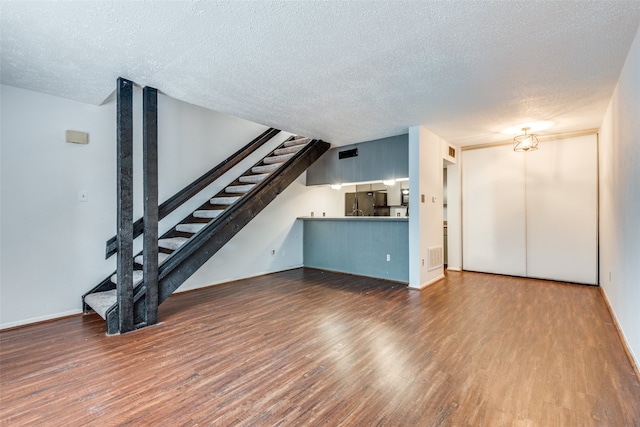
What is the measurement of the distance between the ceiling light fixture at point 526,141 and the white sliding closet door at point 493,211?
0.44m

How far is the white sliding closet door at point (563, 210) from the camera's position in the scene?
473cm

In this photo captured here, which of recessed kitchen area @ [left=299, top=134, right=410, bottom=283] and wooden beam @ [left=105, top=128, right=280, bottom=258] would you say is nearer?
wooden beam @ [left=105, top=128, right=280, bottom=258]

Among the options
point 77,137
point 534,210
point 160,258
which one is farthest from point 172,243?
point 534,210

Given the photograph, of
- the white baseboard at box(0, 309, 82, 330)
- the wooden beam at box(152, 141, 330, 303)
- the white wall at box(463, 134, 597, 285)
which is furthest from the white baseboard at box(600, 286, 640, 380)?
the white baseboard at box(0, 309, 82, 330)

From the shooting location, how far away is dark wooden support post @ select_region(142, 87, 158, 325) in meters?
3.03

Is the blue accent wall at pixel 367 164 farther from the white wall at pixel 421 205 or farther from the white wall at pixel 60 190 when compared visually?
the white wall at pixel 60 190

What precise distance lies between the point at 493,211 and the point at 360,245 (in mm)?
2615

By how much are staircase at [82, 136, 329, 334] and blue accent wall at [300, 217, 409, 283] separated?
152 cm

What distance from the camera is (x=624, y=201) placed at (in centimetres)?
278

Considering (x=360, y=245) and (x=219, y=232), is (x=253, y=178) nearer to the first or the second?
(x=219, y=232)

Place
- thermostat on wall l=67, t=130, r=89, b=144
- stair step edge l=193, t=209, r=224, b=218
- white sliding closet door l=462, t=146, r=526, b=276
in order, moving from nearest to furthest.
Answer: thermostat on wall l=67, t=130, r=89, b=144, stair step edge l=193, t=209, r=224, b=218, white sliding closet door l=462, t=146, r=526, b=276

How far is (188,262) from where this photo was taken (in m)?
3.38

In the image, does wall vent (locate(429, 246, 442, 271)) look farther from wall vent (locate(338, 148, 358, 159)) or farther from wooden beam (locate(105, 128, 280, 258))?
wooden beam (locate(105, 128, 280, 258))

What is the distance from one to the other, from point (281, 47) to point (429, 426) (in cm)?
277
